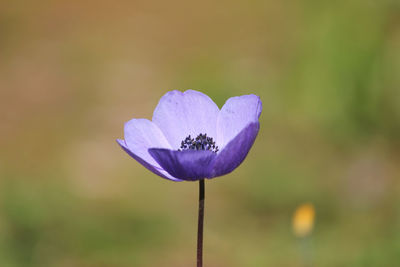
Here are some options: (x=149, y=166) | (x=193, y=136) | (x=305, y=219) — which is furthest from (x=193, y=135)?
(x=305, y=219)

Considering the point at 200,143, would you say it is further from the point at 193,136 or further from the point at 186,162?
the point at 186,162

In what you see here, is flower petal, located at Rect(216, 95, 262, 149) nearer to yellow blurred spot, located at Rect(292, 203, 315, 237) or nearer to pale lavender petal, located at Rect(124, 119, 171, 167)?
pale lavender petal, located at Rect(124, 119, 171, 167)

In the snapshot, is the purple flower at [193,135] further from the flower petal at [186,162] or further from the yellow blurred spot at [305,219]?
the yellow blurred spot at [305,219]

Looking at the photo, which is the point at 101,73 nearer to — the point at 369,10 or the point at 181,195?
the point at 181,195

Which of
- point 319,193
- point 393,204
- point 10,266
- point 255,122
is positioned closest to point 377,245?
point 393,204

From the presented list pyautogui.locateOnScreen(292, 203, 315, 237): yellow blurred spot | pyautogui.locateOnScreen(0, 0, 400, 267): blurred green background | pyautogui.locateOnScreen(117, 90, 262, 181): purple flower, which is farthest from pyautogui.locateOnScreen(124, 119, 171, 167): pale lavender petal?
pyautogui.locateOnScreen(0, 0, 400, 267): blurred green background

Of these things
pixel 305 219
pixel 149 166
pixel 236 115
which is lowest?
pixel 305 219

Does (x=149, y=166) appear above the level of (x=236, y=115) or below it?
below

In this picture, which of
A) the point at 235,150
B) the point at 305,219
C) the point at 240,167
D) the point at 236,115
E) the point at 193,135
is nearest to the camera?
the point at 235,150
